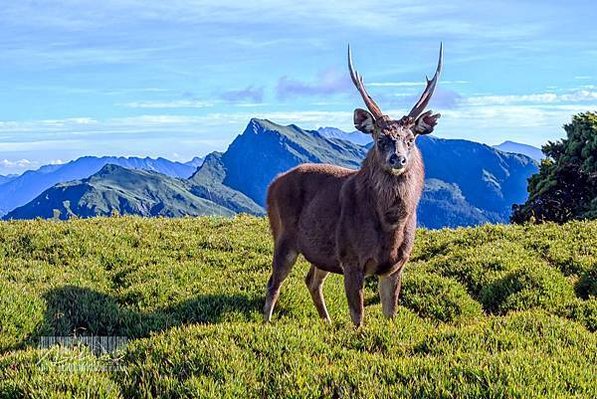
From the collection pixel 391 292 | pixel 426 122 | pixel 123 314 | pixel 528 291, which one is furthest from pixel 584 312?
pixel 123 314

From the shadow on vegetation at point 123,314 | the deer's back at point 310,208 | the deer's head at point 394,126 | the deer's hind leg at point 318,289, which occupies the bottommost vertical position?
the shadow on vegetation at point 123,314

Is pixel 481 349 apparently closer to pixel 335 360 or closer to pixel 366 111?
pixel 335 360

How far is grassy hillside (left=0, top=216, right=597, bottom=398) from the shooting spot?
23.1 ft

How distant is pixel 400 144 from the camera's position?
29.9ft

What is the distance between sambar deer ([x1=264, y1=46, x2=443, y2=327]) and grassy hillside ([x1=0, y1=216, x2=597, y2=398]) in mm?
759

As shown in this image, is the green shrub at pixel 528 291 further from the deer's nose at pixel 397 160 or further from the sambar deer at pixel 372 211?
the deer's nose at pixel 397 160

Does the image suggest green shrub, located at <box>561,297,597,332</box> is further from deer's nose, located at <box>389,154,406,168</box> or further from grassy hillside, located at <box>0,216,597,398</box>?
deer's nose, located at <box>389,154,406,168</box>

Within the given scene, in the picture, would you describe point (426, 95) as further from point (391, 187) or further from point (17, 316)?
point (17, 316)

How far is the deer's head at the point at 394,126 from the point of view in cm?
905

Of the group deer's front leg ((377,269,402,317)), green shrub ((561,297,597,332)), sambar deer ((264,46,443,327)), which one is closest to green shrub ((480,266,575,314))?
green shrub ((561,297,597,332))

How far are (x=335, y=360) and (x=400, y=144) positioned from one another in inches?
128

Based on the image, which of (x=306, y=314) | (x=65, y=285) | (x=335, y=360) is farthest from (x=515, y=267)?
(x=65, y=285)

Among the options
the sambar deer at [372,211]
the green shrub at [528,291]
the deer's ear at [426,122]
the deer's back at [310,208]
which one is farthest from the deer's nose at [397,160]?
the green shrub at [528,291]

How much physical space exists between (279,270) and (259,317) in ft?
3.01
